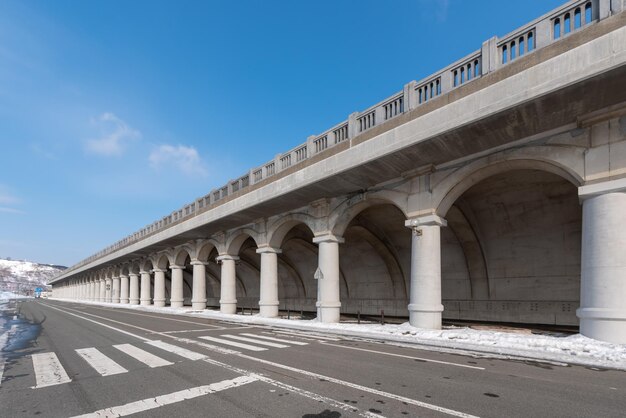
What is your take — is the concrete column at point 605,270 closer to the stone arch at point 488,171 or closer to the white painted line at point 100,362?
the stone arch at point 488,171

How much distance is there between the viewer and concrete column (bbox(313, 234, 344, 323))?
1919 cm

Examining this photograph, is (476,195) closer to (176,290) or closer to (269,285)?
(269,285)

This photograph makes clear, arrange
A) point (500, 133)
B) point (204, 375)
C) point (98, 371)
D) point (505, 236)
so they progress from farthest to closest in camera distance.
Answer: point (505, 236), point (500, 133), point (98, 371), point (204, 375)

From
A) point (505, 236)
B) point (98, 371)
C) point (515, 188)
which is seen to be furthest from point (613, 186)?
point (98, 371)

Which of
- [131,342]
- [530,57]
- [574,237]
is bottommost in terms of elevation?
[131,342]

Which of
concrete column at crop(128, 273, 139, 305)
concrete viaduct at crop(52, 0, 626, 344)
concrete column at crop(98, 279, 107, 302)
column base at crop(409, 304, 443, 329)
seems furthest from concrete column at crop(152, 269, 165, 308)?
column base at crop(409, 304, 443, 329)

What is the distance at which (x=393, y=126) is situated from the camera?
49.6ft

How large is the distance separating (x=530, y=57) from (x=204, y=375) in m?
12.1

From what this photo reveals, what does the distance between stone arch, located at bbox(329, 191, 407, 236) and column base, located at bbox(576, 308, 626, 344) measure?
7495 millimetres

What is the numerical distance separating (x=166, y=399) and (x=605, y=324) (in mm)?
11040

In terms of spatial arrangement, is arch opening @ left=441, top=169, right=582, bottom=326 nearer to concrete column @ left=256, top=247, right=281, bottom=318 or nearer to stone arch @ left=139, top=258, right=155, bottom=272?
concrete column @ left=256, top=247, right=281, bottom=318

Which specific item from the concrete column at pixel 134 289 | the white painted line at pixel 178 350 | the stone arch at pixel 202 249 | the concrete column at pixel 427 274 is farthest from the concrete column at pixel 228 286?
the concrete column at pixel 134 289

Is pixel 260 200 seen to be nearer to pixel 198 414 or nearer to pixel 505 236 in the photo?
pixel 505 236

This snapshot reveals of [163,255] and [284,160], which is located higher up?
[284,160]
